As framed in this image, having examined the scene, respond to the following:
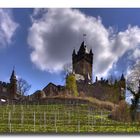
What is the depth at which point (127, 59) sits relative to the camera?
7.17 meters

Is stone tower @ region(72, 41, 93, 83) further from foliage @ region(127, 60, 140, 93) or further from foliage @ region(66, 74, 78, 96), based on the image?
foliage @ region(127, 60, 140, 93)

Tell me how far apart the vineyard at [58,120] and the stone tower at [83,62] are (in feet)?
1.00

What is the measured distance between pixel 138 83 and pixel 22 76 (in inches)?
45.9

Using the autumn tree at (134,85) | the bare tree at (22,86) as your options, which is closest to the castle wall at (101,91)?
the autumn tree at (134,85)

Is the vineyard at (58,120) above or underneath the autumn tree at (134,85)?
underneath

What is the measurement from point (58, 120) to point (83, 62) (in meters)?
0.64

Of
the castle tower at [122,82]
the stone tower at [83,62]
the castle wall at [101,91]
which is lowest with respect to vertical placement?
the castle wall at [101,91]

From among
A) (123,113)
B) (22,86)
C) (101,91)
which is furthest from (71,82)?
(123,113)

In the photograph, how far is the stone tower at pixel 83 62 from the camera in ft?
23.5

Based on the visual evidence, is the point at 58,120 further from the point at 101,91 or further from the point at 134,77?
the point at 134,77

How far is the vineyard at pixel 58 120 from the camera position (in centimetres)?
719

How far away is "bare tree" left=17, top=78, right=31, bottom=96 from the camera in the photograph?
7145 millimetres

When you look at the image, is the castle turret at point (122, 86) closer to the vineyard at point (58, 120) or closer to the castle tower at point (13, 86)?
the vineyard at point (58, 120)

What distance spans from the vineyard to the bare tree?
0.51 feet
